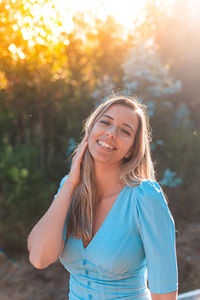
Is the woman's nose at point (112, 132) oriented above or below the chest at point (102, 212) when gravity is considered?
above

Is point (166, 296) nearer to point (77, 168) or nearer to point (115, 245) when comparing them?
point (115, 245)

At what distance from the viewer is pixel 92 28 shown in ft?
28.4

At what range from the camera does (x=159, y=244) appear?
1.64 metres

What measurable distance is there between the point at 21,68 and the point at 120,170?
3.73 metres

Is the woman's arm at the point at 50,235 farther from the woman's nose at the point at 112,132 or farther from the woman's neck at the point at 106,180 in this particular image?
the woman's nose at the point at 112,132

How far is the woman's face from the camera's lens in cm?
198

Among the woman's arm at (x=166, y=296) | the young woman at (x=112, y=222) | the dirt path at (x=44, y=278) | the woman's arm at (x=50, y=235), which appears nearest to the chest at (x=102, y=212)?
the young woman at (x=112, y=222)

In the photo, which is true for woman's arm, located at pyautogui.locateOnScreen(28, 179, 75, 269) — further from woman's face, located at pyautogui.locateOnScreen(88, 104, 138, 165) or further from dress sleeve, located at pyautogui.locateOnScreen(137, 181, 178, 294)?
dress sleeve, located at pyautogui.locateOnScreen(137, 181, 178, 294)

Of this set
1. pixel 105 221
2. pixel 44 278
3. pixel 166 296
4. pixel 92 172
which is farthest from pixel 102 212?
pixel 44 278

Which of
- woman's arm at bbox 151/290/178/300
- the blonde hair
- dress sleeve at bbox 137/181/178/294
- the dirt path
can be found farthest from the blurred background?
woman's arm at bbox 151/290/178/300

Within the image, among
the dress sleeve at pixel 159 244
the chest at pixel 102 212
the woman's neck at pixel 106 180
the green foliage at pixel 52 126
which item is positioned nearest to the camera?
the dress sleeve at pixel 159 244

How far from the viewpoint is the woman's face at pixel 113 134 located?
198cm

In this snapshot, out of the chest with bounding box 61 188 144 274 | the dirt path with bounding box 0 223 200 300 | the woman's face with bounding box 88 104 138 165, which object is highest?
the woman's face with bounding box 88 104 138 165

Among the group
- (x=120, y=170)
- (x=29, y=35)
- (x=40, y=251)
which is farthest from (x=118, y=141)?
(x=29, y=35)
